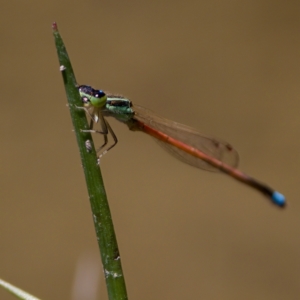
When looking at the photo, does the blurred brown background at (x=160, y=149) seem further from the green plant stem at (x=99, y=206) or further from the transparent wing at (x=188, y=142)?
the green plant stem at (x=99, y=206)

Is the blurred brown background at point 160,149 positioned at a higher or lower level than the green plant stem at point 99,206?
higher

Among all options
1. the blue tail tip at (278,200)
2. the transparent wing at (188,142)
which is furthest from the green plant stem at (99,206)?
the transparent wing at (188,142)

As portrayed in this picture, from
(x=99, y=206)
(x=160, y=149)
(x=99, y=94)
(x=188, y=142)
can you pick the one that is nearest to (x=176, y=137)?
(x=188, y=142)

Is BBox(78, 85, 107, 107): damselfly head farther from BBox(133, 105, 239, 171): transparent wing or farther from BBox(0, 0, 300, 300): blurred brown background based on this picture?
BBox(0, 0, 300, 300): blurred brown background

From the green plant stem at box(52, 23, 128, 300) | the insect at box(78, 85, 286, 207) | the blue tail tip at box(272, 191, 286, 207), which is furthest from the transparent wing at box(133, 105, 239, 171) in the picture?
the green plant stem at box(52, 23, 128, 300)

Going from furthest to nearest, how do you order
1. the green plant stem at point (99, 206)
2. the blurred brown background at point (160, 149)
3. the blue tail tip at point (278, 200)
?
the blurred brown background at point (160, 149), the blue tail tip at point (278, 200), the green plant stem at point (99, 206)

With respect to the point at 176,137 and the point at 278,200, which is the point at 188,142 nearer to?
the point at 176,137
